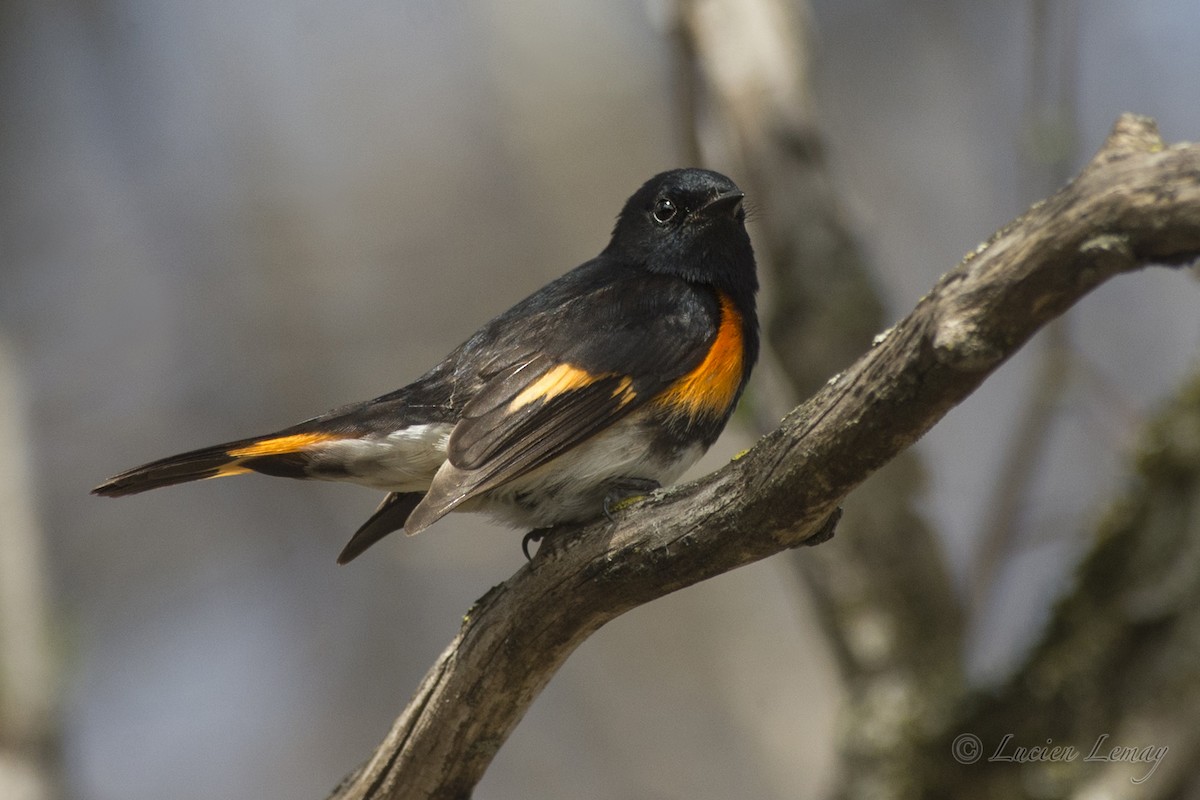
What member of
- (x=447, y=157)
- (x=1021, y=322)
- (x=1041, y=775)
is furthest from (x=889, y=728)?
(x=447, y=157)

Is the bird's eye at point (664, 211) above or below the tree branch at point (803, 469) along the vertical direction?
above

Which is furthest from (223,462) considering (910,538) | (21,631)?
(910,538)

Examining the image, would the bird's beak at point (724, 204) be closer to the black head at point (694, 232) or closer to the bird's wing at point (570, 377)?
the black head at point (694, 232)

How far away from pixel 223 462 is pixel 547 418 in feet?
2.73

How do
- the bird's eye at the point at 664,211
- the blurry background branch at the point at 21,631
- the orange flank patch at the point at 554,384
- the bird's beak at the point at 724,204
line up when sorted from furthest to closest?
1. the blurry background branch at the point at 21,631
2. the bird's eye at the point at 664,211
3. the bird's beak at the point at 724,204
4. the orange flank patch at the point at 554,384

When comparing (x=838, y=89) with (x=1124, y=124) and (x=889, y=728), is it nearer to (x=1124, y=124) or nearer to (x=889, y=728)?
(x=889, y=728)

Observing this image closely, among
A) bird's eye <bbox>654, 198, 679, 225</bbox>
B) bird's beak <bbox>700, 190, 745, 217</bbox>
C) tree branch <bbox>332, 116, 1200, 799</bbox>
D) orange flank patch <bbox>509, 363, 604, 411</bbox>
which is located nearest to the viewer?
tree branch <bbox>332, 116, 1200, 799</bbox>

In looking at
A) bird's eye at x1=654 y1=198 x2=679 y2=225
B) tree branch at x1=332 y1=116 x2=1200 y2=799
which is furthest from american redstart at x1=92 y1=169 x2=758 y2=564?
tree branch at x1=332 y1=116 x2=1200 y2=799

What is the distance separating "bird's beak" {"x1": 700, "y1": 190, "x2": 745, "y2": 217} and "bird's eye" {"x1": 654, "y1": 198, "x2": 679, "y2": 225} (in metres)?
0.12

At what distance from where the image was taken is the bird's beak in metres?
3.46

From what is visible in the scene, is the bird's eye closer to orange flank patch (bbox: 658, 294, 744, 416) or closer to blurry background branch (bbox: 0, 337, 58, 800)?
orange flank patch (bbox: 658, 294, 744, 416)

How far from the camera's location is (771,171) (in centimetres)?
493

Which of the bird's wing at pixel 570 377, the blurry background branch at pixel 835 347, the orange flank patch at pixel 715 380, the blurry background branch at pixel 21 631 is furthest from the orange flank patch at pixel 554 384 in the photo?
the blurry background branch at pixel 21 631

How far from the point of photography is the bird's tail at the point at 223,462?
2.85 metres
